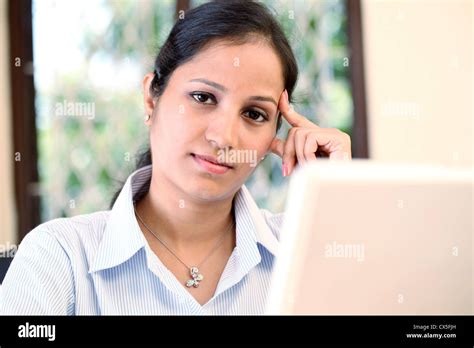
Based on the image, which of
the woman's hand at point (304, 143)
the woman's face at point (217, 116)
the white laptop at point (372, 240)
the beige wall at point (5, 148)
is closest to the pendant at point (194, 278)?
the woman's face at point (217, 116)

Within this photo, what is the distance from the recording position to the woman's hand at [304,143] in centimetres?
107

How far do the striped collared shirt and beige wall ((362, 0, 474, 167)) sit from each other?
45 centimetres

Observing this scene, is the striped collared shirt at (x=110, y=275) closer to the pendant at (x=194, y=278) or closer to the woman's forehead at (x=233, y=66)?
the pendant at (x=194, y=278)

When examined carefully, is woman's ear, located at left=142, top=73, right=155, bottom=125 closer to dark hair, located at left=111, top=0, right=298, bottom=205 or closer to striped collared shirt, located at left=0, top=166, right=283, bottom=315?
dark hair, located at left=111, top=0, right=298, bottom=205

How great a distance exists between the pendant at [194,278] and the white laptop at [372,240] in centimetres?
47

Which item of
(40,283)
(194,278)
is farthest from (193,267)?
(40,283)

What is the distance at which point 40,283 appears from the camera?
91 cm

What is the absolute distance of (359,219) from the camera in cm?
50

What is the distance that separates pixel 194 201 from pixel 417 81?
0.60 meters

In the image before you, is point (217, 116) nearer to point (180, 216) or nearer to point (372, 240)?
point (180, 216)

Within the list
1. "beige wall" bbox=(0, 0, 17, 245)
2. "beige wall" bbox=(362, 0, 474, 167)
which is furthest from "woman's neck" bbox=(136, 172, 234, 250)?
"beige wall" bbox=(362, 0, 474, 167)

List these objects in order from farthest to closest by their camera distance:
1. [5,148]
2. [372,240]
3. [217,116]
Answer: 1. [5,148]
2. [217,116]
3. [372,240]

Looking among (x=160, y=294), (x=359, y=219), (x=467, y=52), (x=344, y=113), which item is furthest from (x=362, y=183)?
(x=467, y=52)

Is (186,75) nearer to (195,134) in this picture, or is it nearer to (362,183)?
(195,134)
